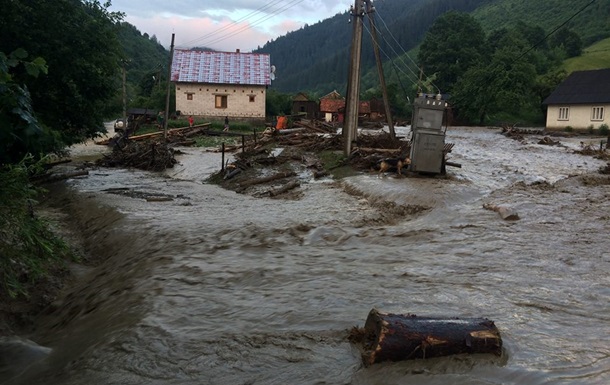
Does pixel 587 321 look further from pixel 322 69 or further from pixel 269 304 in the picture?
pixel 322 69

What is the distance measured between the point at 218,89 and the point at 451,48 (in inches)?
1708

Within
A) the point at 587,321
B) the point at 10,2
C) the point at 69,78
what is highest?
the point at 10,2

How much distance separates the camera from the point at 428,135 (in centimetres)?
1590

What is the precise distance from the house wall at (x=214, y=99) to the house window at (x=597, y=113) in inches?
1277

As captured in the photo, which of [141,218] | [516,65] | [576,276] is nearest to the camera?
[576,276]

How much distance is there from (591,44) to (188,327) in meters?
117

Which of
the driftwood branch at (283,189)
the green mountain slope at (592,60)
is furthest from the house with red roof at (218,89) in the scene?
the green mountain slope at (592,60)

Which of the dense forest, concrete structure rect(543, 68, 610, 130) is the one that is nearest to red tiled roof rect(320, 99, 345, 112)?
the dense forest

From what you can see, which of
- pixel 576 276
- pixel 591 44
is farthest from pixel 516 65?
pixel 576 276

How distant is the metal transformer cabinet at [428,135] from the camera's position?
1567cm

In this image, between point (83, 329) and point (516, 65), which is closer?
point (83, 329)

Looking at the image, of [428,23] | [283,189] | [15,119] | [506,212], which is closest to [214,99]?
[283,189]

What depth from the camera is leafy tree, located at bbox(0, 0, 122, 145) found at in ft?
53.2

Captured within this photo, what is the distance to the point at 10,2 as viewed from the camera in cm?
1537
